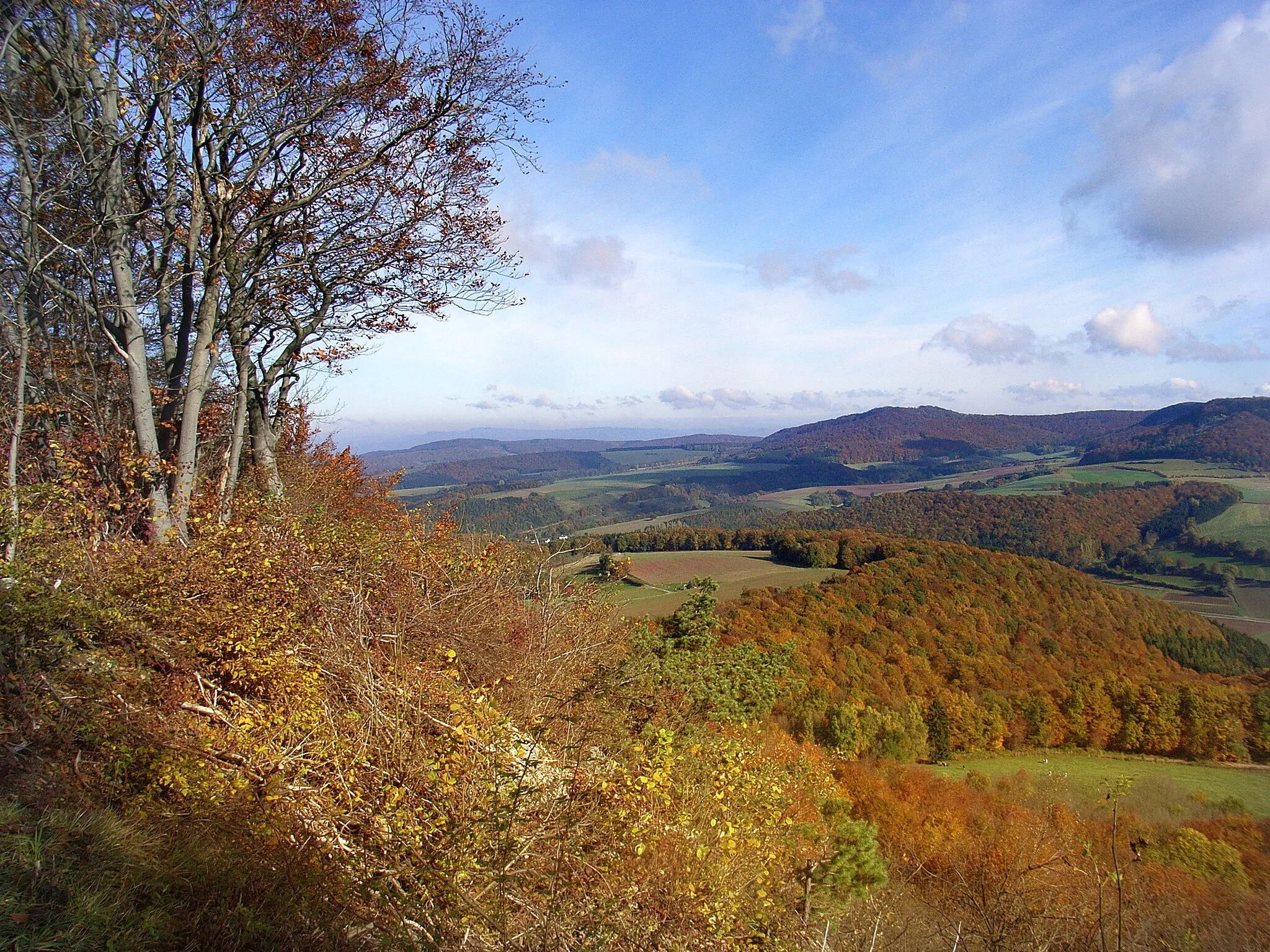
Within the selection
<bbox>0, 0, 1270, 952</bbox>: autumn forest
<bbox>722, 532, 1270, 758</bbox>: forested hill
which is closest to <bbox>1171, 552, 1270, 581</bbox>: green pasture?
<bbox>722, 532, 1270, 758</bbox>: forested hill

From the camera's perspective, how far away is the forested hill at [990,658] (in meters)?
37.1

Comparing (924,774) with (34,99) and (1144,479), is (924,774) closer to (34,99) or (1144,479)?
(34,99)

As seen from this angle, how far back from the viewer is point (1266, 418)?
128 m

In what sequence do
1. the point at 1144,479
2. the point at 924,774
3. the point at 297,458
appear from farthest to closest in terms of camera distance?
1. the point at 1144,479
2. the point at 924,774
3. the point at 297,458

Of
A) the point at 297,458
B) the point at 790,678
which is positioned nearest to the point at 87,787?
the point at 297,458

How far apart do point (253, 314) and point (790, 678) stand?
1547cm

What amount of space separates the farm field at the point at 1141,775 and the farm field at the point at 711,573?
17633 mm

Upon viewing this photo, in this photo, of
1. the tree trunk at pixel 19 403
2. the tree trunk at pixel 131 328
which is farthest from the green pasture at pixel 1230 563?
the tree trunk at pixel 19 403

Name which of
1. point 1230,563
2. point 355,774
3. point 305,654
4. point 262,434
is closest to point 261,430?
point 262,434

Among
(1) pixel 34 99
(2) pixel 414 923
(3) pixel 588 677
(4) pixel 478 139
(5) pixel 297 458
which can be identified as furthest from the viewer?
(5) pixel 297 458

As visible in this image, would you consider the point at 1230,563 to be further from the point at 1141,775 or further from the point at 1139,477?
the point at 1141,775

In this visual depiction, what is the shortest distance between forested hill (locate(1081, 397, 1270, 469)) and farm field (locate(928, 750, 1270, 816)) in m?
116

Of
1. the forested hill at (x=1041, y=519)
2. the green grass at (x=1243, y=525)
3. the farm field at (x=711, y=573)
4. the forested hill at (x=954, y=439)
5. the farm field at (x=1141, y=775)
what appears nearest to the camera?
the farm field at (x=1141, y=775)

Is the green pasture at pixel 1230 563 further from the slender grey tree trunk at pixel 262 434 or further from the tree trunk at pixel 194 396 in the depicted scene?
the tree trunk at pixel 194 396
